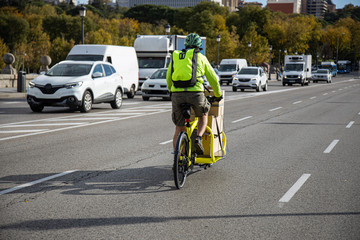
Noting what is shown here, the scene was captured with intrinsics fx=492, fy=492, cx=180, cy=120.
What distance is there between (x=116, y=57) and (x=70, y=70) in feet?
20.5

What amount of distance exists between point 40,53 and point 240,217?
3325 inches

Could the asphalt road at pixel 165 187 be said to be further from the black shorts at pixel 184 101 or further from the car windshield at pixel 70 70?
the car windshield at pixel 70 70

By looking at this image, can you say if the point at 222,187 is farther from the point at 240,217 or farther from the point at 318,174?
the point at 318,174

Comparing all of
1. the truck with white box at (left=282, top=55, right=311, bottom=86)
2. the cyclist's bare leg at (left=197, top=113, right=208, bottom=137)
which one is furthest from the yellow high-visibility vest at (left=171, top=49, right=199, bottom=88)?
the truck with white box at (left=282, top=55, right=311, bottom=86)

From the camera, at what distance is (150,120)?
15.0 metres

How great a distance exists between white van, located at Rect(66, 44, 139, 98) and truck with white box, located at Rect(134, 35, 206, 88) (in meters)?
3.93

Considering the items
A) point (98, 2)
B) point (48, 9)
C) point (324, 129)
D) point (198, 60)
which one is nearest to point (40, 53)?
point (48, 9)

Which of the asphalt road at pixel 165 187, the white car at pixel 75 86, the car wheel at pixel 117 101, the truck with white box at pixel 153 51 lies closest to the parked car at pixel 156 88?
the car wheel at pixel 117 101

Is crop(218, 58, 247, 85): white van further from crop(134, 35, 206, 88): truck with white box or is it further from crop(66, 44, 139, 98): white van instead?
crop(66, 44, 139, 98): white van

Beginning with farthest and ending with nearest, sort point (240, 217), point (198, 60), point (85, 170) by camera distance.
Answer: point (85, 170) → point (198, 60) → point (240, 217)

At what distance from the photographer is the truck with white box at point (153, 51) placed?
29.6 m

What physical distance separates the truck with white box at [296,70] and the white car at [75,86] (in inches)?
1270

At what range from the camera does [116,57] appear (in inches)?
922

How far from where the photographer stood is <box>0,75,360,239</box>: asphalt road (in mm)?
4672
